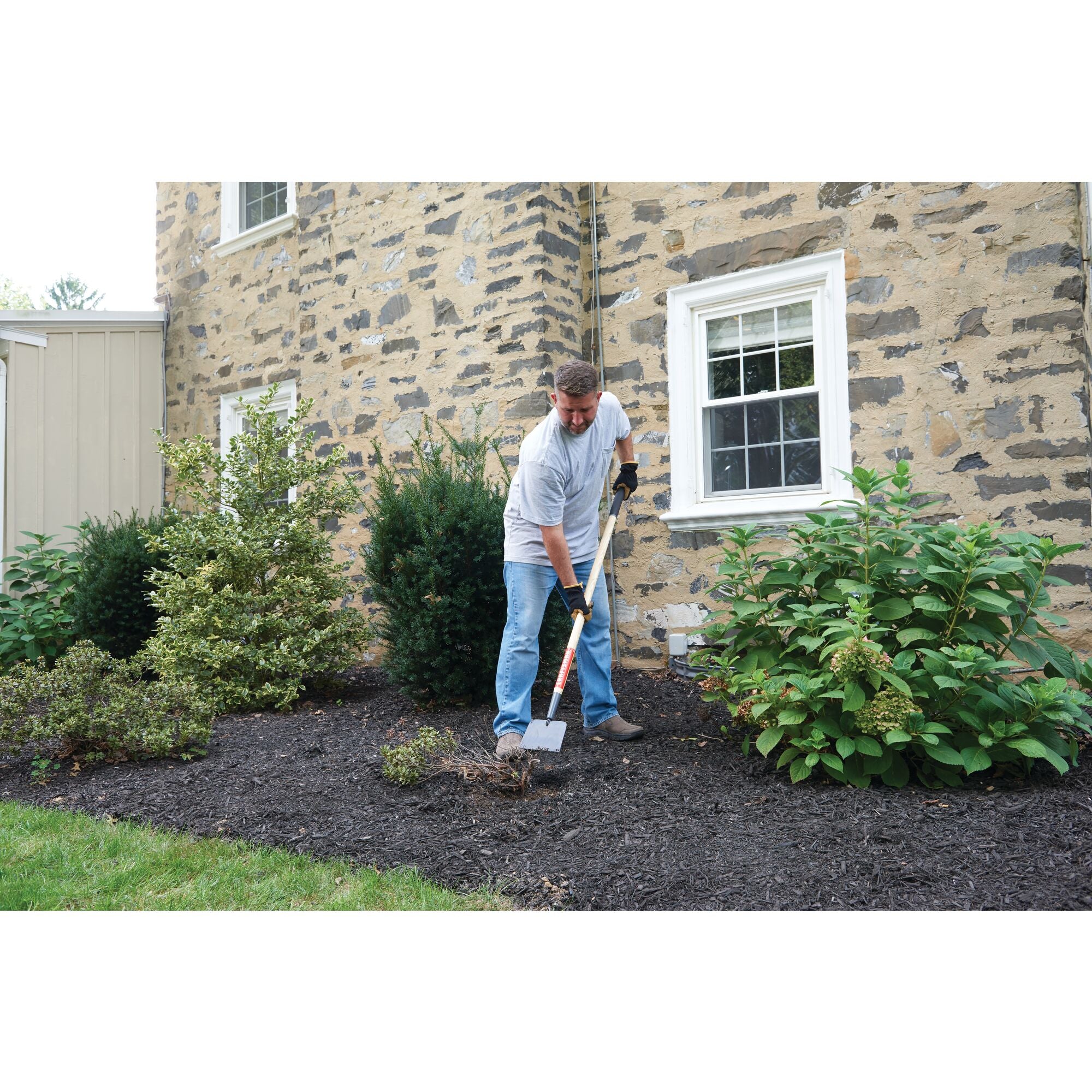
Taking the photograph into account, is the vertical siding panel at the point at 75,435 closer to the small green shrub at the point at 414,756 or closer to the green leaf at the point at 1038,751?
the small green shrub at the point at 414,756

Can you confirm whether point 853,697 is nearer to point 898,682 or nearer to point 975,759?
point 898,682

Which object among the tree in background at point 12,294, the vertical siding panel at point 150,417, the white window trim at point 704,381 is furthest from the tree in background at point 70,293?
the white window trim at point 704,381

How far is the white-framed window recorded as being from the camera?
862cm

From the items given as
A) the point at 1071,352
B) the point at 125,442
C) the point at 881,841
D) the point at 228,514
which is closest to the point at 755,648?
the point at 881,841

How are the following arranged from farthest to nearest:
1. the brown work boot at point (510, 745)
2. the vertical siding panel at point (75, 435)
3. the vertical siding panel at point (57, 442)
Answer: the vertical siding panel at point (75, 435) < the vertical siding panel at point (57, 442) < the brown work boot at point (510, 745)

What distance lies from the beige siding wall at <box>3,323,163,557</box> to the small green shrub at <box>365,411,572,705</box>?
5.29m

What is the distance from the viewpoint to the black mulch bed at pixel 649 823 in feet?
8.67

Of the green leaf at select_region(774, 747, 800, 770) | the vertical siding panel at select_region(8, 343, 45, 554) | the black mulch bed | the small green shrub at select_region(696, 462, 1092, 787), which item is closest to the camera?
the black mulch bed

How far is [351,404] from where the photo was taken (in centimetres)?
754

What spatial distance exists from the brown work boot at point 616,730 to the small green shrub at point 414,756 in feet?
2.69

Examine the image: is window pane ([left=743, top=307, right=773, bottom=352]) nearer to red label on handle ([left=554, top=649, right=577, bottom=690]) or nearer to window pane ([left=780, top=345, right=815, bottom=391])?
window pane ([left=780, top=345, right=815, bottom=391])

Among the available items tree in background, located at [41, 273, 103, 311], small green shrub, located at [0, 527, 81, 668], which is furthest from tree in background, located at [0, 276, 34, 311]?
→ small green shrub, located at [0, 527, 81, 668]

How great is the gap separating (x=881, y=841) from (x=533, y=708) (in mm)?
2321

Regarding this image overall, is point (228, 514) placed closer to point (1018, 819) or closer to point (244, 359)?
point (244, 359)
